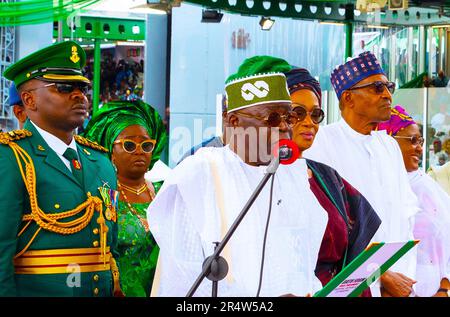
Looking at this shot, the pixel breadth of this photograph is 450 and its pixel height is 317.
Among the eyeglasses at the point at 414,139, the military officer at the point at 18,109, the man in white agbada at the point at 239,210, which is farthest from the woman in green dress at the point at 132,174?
the eyeglasses at the point at 414,139

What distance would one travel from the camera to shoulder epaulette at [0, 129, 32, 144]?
330cm

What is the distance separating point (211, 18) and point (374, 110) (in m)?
2.03

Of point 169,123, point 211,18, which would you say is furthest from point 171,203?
point 211,18

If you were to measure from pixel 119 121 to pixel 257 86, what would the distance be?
1.35m

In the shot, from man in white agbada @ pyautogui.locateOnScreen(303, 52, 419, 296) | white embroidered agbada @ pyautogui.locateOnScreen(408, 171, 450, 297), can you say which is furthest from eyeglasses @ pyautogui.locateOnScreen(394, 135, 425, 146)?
man in white agbada @ pyautogui.locateOnScreen(303, 52, 419, 296)

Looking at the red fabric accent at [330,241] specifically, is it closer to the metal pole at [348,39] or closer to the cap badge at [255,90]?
the cap badge at [255,90]

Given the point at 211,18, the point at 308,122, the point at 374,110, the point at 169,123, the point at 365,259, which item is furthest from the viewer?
the point at 211,18

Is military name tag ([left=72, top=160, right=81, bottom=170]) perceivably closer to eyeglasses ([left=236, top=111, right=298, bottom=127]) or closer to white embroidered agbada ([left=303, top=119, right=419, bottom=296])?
eyeglasses ([left=236, top=111, right=298, bottom=127])

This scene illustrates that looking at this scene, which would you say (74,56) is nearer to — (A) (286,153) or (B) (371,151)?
(A) (286,153)

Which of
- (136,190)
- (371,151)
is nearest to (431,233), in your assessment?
(371,151)

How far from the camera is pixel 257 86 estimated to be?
365 cm

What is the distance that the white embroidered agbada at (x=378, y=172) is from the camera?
15.3ft

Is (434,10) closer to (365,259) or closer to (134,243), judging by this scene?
(134,243)

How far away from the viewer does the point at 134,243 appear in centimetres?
452
